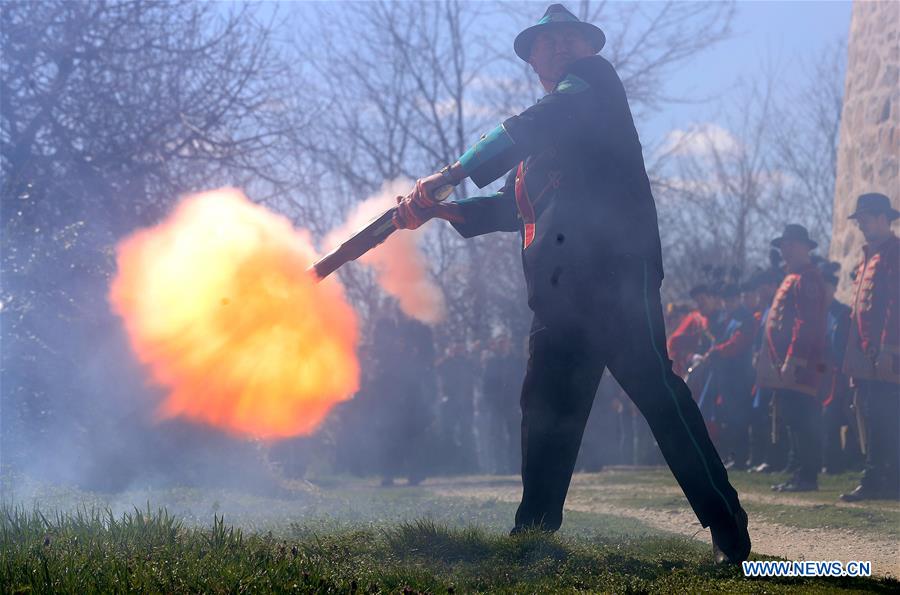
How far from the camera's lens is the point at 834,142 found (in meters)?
26.2

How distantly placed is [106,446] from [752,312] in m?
7.86

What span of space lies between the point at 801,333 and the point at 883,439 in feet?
4.38

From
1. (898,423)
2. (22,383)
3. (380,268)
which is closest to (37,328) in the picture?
(22,383)

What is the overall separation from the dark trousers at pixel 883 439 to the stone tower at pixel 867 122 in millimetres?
3585

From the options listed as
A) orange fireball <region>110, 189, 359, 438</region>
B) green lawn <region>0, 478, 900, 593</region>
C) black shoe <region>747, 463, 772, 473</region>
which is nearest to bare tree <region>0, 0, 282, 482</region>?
orange fireball <region>110, 189, 359, 438</region>

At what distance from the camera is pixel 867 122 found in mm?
12875

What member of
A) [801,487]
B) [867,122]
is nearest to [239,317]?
[801,487]

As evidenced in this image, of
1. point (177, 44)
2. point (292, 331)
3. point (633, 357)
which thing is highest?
point (177, 44)

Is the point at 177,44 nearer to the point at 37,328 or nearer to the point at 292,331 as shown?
the point at 37,328

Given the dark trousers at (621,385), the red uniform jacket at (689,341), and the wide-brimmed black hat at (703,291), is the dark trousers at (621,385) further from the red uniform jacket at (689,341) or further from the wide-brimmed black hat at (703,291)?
the wide-brimmed black hat at (703,291)

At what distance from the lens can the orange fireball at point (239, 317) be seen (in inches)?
284

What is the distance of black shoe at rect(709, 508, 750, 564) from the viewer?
4.63 metres

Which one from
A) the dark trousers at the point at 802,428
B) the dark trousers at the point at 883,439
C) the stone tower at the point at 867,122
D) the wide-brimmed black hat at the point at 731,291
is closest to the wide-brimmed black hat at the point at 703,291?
the wide-brimmed black hat at the point at 731,291

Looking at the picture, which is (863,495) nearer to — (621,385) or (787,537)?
(787,537)
